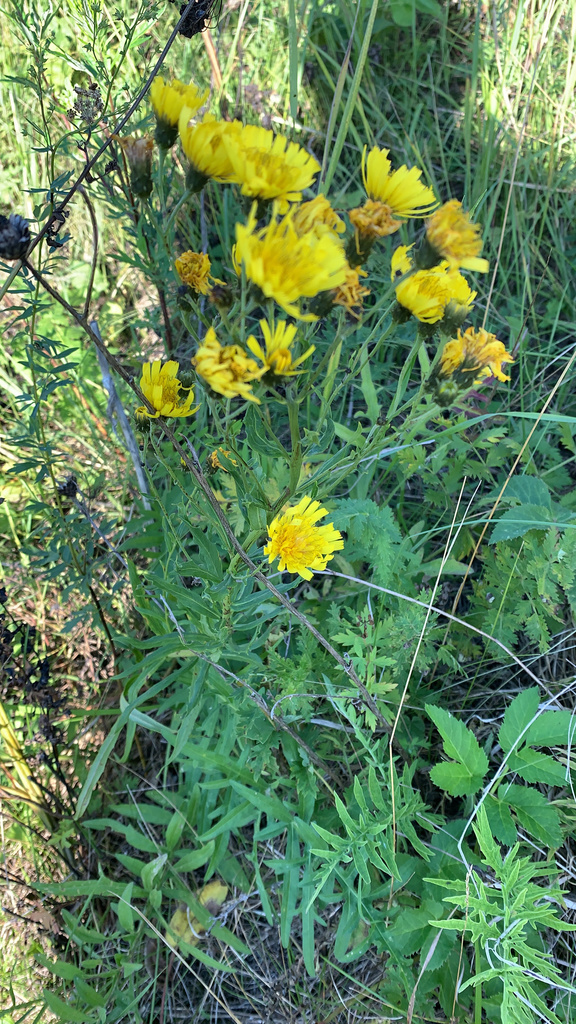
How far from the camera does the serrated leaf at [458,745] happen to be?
202cm

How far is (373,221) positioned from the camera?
4.48ft

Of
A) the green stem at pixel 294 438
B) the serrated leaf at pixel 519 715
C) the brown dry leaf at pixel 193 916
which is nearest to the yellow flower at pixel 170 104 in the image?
the green stem at pixel 294 438

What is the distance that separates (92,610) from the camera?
2.57 metres

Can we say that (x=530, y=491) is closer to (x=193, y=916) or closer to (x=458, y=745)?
(x=458, y=745)

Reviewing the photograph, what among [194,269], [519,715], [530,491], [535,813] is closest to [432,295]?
[194,269]

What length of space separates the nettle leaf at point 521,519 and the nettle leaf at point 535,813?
32.0 inches

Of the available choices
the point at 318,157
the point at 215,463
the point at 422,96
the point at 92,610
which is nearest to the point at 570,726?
the point at 215,463

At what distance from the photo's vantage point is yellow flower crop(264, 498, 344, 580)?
1590 mm

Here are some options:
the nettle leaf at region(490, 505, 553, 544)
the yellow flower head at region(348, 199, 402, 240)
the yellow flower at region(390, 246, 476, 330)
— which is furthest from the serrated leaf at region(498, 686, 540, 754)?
the yellow flower head at region(348, 199, 402, 240)

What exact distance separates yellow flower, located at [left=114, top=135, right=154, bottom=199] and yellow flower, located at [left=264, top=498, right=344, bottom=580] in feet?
2.75

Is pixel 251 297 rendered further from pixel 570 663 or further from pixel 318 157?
pixel 318 157

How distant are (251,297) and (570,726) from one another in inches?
63.5

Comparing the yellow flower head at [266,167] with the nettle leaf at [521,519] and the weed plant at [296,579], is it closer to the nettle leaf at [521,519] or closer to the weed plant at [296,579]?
the weed plant at [296,579]

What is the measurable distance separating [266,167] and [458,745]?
5.61 ft
